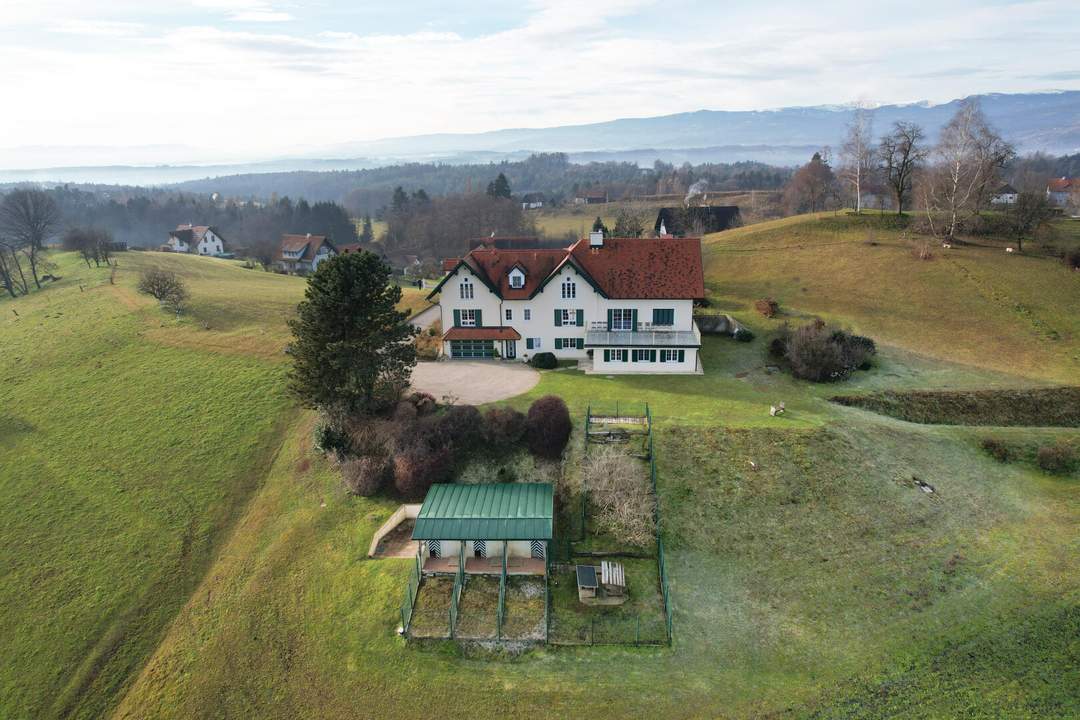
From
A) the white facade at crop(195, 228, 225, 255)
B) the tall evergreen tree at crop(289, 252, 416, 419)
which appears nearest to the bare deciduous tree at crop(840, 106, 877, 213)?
the tall evergreen tree at crop(289, 252, 416, 419)

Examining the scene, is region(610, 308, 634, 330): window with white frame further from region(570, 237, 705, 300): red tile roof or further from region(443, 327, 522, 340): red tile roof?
region(443, 327, 522, 340): red tile roof

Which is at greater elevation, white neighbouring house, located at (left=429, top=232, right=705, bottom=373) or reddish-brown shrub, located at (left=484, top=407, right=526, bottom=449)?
white neighbouring house, located at (left=429, top=232, right=705, bottom=373)

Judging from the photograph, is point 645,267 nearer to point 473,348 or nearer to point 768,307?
point 473,348

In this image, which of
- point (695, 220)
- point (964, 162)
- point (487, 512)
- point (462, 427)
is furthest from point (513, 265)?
point (695, 220)

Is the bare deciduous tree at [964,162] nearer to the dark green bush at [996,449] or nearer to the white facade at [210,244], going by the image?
the dark green bush at [996,449]

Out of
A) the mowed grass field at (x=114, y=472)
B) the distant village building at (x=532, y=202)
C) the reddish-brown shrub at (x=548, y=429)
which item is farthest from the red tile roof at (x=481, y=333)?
the distant village building at (x=532, y=202)
